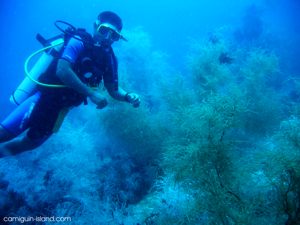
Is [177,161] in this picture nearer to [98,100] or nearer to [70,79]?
[98,100]

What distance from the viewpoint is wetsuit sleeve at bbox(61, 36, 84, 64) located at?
3341 mm

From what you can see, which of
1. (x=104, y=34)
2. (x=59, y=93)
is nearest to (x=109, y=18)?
(x=104, y=34)

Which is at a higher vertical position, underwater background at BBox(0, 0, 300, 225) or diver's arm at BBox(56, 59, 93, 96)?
diver's arm at BBox(56, 59, 93, 96)

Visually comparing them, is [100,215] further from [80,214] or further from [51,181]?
[51,181]

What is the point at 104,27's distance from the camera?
3.79 meters

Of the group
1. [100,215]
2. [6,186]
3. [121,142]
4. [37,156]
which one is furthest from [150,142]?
[6,186]

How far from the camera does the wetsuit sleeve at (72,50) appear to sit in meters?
3.34

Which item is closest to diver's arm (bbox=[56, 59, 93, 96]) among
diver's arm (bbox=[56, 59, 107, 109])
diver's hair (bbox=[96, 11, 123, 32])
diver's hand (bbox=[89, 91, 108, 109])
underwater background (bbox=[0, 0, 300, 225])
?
diver's arm (bbox=[56, 59, 107, 109])

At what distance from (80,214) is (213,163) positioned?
10.4ft

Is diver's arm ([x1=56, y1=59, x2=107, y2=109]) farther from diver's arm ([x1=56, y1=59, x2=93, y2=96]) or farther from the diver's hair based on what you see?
the diver's hair

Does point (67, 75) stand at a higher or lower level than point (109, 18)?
lower

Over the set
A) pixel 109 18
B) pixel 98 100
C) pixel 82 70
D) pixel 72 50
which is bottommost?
pixel 98 100

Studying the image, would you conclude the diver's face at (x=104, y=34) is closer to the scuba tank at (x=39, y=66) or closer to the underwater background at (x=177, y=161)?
the scuba tank at (x=39, y=66)

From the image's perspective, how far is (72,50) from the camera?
3420 millimetres
